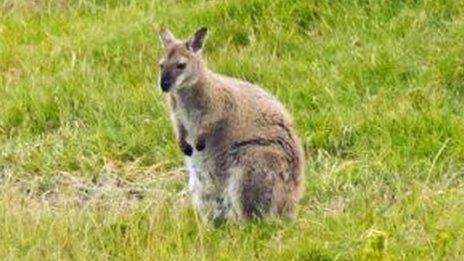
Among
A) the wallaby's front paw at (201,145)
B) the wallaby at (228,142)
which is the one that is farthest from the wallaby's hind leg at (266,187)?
the wallaby's front paw at (201,145)

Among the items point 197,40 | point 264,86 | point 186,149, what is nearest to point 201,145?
point 186,149

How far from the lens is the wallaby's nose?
735 cm

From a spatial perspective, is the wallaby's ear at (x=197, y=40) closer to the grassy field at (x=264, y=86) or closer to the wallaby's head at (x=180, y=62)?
the wallaby's head at (x=180, y=62)

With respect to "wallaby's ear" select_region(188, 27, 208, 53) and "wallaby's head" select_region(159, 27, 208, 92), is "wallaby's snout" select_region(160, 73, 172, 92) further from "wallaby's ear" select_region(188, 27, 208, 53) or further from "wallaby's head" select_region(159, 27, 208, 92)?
"wallaby's ear" select_region(188, 27, 208, 53)

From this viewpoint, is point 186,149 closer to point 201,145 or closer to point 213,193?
point 201,145

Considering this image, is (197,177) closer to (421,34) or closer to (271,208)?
(271,208)

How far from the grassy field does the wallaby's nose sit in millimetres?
646

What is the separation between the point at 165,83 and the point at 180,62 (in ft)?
0.59

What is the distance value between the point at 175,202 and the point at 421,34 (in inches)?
108

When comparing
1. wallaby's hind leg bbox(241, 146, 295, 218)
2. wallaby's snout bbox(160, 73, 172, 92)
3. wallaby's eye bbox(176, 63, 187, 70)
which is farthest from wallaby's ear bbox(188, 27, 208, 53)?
wallaby's hind leg bbox(241, 146, 295, 218)

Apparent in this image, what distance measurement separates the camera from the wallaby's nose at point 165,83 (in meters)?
7.35

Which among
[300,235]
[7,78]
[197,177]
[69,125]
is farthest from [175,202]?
[7,78]

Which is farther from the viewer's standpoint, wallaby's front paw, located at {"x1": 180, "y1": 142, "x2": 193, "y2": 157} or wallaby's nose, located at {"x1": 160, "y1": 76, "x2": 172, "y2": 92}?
wallaby's front paw, located at {"x1": 180, "y1": 142, "x2": 193, "y2": 157}

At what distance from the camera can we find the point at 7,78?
32.1ft
